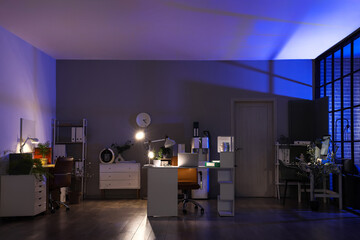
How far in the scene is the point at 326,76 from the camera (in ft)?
27.9

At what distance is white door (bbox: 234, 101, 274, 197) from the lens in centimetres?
912

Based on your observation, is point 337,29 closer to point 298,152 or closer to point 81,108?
point 298,152

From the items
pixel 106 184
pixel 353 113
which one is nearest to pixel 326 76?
pixel 353 113

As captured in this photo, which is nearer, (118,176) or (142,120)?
(118,176)

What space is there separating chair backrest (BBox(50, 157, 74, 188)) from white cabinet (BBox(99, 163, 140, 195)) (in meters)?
1.39

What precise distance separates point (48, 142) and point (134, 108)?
77.9 inches

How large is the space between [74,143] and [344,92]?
18.4ft

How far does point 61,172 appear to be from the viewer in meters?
7.15

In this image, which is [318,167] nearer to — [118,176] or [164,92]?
[164,92]

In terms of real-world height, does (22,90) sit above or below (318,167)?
above

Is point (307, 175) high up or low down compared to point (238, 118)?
down

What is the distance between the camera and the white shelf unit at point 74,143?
869 cm

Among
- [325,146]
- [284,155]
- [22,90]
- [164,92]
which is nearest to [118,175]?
[164,92]

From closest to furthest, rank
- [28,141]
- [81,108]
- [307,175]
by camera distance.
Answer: [28,141]
[307,175]
[81,108]
